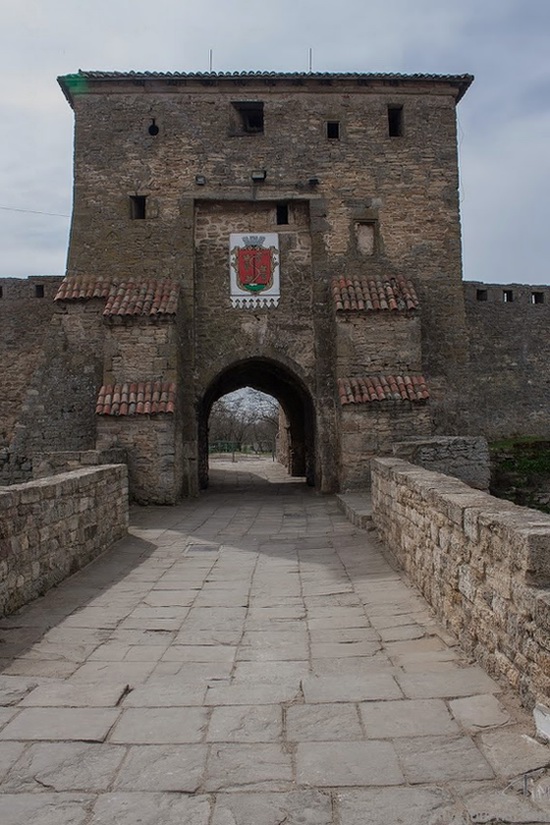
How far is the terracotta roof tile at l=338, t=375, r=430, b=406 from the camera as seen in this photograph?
1300cm

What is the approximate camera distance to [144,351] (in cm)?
1338

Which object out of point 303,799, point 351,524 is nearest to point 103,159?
point 351,524

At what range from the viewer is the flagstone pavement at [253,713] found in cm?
271

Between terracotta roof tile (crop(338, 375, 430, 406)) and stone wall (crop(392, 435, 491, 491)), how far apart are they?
1125 mm

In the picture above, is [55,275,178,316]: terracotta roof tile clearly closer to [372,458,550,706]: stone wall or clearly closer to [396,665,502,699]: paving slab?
[372,458,550,706]: stone wall

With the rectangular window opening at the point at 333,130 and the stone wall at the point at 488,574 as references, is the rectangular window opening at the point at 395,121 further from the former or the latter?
the stone wall at the point at 488,574

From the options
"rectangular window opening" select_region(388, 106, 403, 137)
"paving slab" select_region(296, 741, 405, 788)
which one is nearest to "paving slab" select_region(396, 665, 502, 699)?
"paving slab" select_region(296, 741, 405, 788)

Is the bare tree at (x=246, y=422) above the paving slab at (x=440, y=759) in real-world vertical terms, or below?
above

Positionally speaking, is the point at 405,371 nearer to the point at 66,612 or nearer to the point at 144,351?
the point at 144,351

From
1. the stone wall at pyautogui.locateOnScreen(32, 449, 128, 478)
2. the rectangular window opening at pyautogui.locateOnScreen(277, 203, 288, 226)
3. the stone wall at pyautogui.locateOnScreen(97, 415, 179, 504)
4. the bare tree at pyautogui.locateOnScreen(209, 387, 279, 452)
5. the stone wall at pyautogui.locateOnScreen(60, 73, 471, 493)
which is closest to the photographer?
the stone wall at pyautogui.locateOnScreen(32, 449, 128, 478)

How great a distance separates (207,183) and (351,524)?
28.4 ft

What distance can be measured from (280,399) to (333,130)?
884 centimetres

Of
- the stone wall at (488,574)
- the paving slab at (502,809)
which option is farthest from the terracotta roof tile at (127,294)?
the paving slab at (502,809)

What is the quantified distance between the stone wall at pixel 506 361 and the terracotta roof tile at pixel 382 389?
23.4 ft
